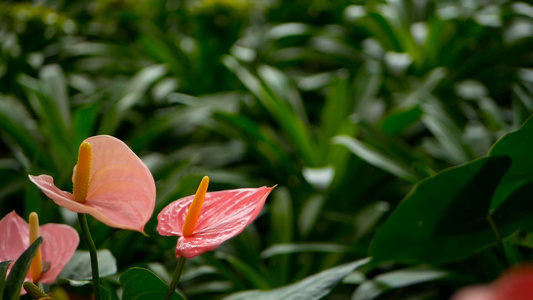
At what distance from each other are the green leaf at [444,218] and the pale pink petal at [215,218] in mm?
155

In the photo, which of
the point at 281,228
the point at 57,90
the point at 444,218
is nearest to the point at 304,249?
the point at 281,228

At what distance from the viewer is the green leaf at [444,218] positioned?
1.37 feet

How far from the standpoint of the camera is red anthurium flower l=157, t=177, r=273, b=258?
321 millimetres

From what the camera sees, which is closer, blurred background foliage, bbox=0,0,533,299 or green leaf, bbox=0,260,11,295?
green leaf, bbox=0,260,11,295

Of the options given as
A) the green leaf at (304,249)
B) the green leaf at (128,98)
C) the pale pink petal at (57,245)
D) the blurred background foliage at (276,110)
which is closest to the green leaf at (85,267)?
the pale pink petal at (57,245)

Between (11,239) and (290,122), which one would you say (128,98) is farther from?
(11,239)

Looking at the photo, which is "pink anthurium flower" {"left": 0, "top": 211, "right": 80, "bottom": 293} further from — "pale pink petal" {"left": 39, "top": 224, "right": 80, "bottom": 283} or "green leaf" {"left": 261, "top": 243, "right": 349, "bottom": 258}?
"green leaf" {"left": 261, "top": 243, "right": 349, "bottom": 258}

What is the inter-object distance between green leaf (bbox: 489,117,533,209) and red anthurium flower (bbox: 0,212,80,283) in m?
0.37

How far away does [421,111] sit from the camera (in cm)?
78

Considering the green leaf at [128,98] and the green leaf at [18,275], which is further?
the green leaf at [128,98]

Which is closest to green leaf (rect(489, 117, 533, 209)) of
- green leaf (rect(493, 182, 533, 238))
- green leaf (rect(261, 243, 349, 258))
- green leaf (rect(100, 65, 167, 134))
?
green leaf (rect(493, 182, 533, 238))

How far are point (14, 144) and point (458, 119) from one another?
87 cm

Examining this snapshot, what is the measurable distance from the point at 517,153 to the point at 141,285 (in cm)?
33

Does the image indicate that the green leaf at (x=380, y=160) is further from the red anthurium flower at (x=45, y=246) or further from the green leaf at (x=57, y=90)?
the green leaf at (x=57, y=90)
